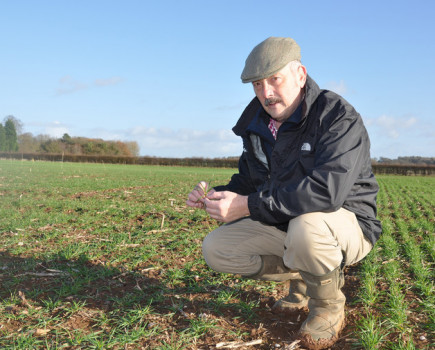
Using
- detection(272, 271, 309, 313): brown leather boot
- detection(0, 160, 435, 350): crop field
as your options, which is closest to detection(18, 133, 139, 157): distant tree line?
detection(0, 160, 435, 350): crop field

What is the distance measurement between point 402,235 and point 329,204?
5.06 meters

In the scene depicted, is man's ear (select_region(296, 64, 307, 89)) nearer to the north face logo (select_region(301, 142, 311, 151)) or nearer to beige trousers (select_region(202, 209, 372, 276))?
the north face logo (select_region(301, 142, 311, 151))

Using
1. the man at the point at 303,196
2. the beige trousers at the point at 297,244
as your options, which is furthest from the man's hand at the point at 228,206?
the beige trousers at the point at 297,244

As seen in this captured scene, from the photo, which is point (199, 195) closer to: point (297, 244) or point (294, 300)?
point (297, 244)

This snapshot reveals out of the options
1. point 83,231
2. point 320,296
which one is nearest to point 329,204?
point 320,296

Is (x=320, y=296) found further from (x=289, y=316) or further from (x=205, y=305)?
(x=205, y=305)

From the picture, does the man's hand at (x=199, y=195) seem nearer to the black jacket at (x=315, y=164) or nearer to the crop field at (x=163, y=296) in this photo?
the black jacket at (x=315, y=164)

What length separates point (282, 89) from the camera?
288 cm

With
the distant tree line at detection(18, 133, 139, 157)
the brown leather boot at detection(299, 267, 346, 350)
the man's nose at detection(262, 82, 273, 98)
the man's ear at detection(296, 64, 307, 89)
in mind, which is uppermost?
the distant tree line at detection(18, 133, 139, 157)

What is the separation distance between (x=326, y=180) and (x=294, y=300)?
1.37 m

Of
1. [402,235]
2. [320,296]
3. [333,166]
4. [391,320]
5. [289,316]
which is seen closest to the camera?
[333,166]

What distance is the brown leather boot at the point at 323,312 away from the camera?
2.72m

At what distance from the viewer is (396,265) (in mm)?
4719

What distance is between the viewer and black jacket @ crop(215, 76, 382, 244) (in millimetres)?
2527
